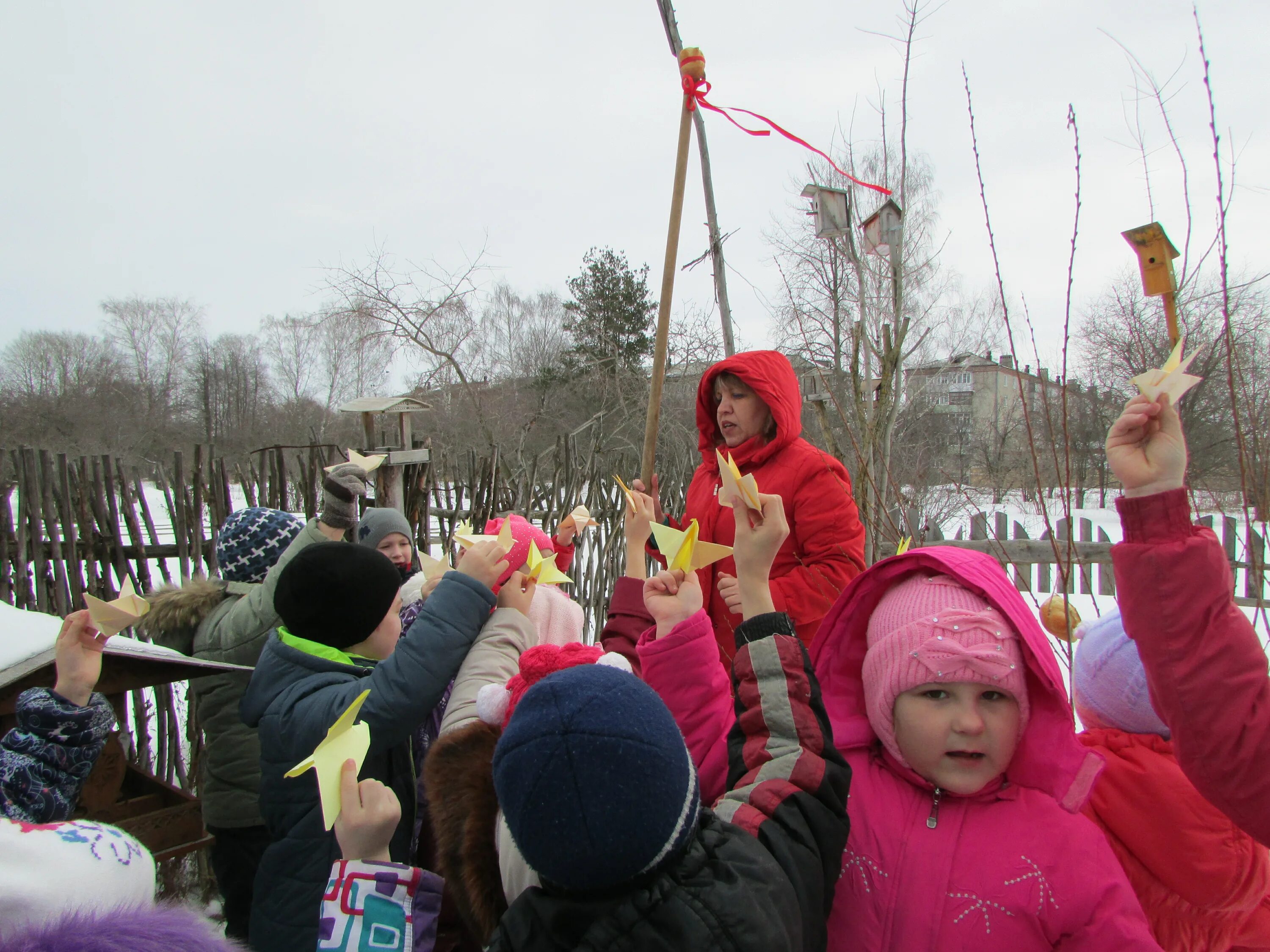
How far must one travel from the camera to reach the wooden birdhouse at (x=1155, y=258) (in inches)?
50.3

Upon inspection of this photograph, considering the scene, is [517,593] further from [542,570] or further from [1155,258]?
[1155,258]

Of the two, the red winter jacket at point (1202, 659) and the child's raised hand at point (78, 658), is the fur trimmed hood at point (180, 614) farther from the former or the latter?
the red winter jacket at point (1202, 659)

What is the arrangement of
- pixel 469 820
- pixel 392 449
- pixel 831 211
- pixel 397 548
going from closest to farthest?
1. pixel 469 820
2. pixel 397 548
3. pixel 392 449
4. pixel 831 211

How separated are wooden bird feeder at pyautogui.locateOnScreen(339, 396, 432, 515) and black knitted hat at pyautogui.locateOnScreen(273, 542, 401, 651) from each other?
2292 millimetres

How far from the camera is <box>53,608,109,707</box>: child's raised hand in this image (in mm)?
1567

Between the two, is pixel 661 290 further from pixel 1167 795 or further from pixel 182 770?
pixel 182 770

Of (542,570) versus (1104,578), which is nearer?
(542,570)

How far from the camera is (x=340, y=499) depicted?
266cm

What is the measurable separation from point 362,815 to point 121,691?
1.57 metres

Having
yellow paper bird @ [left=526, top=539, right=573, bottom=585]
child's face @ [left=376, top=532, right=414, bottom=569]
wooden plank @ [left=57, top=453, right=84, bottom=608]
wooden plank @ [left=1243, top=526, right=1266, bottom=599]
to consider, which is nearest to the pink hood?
wooden plank @ [left=1243, top=526, right=1266, bottom=599]

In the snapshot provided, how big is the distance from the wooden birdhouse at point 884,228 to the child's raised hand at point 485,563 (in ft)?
12.4

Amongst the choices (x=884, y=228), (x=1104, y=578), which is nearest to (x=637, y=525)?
(x=884, y=228)

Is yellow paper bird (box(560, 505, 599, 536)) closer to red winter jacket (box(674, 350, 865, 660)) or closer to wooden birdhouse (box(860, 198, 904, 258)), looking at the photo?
red winter jacket (box(674, 350, 865, 660))

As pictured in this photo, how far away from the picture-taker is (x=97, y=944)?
0.83 m
